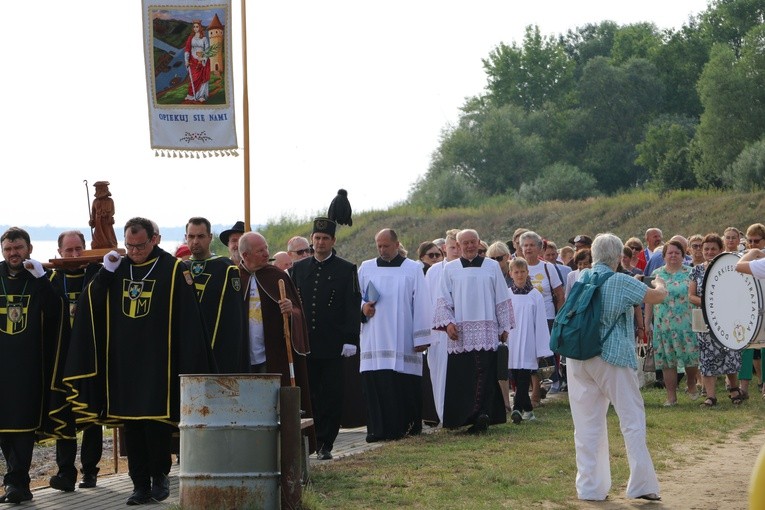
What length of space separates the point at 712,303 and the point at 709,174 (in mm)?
50801

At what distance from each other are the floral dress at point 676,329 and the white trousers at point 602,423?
680 cm

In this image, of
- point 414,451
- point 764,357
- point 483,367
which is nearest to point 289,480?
point 414,451

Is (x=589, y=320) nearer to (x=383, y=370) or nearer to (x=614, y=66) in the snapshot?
(x=383, y=370)

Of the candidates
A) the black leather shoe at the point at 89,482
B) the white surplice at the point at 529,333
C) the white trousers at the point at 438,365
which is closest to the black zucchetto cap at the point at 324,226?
the white trousers at the point at 438,365

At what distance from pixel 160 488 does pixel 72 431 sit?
1001mm

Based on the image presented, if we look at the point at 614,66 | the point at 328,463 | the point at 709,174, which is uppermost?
the point at 614,66

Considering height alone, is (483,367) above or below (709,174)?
below

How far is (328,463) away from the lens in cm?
1229

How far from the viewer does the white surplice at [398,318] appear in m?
14.7

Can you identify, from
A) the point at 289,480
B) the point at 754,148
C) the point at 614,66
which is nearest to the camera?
the point at 289,480

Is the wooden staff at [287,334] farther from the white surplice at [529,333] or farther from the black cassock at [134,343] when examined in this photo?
the white surplice at [529,333]

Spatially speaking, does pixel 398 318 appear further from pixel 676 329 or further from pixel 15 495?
pixel 15 495

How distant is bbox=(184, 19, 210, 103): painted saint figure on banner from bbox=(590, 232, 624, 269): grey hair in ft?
16.1

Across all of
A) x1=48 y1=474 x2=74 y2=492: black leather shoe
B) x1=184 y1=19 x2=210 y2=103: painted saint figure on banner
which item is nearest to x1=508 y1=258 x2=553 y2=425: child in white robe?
x1=184 y1=19 x2=210 y2=103: painted saint figure on banner
